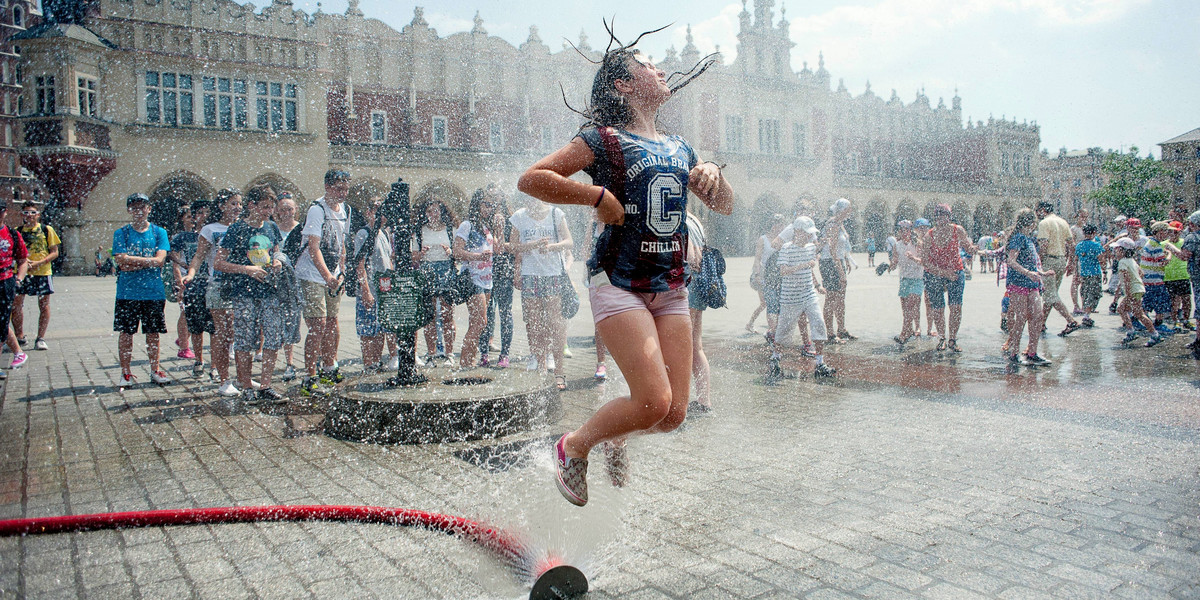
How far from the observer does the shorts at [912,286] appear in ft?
31.7

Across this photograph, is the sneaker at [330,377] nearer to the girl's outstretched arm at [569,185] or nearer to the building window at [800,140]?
the girl's outstretched arm at [569,185]

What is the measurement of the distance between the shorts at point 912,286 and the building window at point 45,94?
30.8 metres

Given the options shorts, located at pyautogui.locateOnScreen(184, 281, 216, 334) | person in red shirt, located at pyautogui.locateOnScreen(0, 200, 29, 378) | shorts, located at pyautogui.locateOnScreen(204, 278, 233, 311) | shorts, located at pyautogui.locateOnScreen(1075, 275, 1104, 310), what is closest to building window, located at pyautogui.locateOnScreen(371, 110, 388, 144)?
person in red shirt, located at pyautogui.locateOnScreen(0, 200, 29, 378)

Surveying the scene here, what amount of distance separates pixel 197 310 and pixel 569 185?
20.6 feet

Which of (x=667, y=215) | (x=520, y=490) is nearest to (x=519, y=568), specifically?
(x=520, y=490)

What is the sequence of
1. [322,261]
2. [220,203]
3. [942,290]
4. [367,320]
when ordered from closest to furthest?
[322,261] < [220,203] < [367,320] < [942,290]

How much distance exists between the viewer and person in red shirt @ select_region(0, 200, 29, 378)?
24.6 ft

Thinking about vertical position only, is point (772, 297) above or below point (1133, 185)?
below

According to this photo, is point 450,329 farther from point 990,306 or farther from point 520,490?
point 990,306

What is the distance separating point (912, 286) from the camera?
9.73 meters

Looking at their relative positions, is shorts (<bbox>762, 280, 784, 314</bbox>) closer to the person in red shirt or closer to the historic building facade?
the person in red shirt

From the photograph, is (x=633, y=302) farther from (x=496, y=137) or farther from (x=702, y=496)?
(x=496, y=137)

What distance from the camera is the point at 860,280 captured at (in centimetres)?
2295

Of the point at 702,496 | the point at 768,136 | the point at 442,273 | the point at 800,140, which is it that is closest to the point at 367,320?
the point at 442,273
